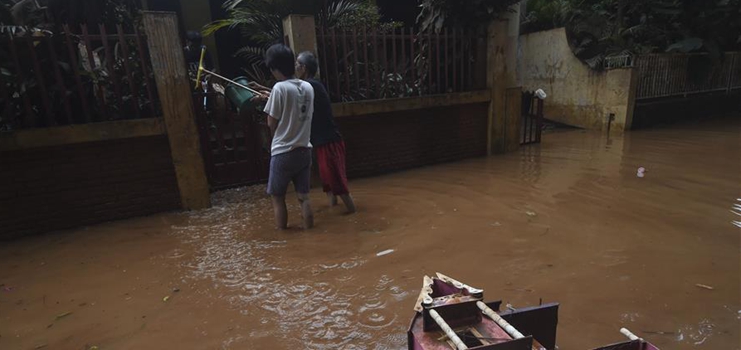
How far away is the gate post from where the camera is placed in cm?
400

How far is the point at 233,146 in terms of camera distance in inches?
193

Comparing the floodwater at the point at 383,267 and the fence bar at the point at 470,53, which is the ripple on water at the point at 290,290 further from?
the fence bar at the point at 470,53

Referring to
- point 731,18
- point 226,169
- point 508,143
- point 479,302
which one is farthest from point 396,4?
point 479,302

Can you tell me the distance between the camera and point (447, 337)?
1.38 meters

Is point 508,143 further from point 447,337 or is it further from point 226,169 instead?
point 447,337

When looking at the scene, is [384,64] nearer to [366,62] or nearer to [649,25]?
[366,62]

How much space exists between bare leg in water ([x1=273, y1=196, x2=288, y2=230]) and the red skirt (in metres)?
0.60

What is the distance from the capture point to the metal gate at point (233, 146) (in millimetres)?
4723

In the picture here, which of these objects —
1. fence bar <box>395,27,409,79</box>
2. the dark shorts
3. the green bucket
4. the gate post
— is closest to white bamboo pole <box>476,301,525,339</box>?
the dark shorts

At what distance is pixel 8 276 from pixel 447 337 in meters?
3.64

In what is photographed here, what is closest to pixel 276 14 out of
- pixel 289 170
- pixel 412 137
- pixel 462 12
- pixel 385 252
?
pixel 462 12

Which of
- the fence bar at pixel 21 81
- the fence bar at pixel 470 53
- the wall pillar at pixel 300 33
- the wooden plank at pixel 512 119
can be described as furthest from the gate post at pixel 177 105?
the wooden plank at pixel 512 119

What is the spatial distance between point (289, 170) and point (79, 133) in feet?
7.38

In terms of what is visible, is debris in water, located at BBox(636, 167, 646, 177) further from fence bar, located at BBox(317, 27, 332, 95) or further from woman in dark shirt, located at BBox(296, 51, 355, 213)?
fence bar, located at BBox(317, 27, 332, 95)
